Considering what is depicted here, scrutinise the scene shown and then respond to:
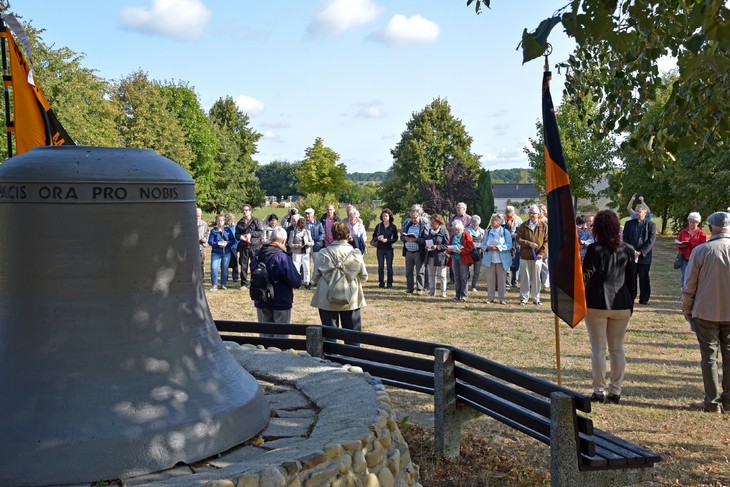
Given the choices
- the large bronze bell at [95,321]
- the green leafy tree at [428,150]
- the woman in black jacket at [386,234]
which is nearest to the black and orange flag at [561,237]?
the large bronze bell at [95,321]

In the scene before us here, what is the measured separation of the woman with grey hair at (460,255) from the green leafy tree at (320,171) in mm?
44313

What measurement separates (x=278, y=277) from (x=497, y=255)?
7.42 metres

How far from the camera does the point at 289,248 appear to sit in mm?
16969

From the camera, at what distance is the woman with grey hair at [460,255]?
1562 cm

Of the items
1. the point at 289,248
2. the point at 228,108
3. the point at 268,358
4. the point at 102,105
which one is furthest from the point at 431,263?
the point at 228,108

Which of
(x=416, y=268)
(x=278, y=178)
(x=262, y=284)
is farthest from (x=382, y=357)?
(x=278, y=178)

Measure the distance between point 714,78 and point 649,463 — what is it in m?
2.85

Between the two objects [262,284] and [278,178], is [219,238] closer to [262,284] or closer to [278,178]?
[262,284]

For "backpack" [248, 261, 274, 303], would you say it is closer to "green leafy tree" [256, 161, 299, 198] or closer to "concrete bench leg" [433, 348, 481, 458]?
"concrete bench leg" [433, 348, 481, 458]

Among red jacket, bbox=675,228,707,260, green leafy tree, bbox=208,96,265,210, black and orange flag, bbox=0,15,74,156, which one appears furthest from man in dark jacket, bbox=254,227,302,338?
green leafy tree, bbox=208,96,265,210

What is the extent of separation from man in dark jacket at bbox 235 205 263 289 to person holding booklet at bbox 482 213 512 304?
17.9 ft

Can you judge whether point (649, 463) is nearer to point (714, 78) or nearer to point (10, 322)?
point (714, 78)

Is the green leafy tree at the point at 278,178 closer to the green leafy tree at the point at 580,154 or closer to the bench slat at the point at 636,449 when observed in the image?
the green leafy tree at the point at 580,154

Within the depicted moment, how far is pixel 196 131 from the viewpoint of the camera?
58844 millimetres
